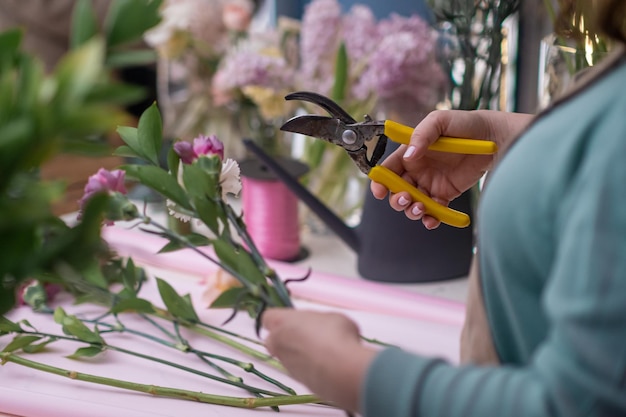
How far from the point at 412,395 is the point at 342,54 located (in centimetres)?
67

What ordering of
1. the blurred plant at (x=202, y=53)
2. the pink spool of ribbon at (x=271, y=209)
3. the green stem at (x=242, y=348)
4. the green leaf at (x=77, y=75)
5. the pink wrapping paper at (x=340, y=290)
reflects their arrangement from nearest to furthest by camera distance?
the green leaf at (x=77, y=75) → the green stem at (x=242, y=348) → the pink wrapping paper at (x=340, y=290) → the pink spool of ribbon at (x=271, y=209) → the blurred plant at (x=202, y=53)

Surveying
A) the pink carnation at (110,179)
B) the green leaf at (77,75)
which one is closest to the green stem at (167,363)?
the pink carnation at (110,179)

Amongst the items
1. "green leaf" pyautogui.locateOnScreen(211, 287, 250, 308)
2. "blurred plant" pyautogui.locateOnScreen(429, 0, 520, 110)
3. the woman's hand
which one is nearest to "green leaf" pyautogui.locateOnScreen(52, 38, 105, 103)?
the woman's hand

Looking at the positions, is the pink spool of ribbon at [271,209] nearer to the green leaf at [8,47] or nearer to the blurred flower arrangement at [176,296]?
the blurred flower arrangement at [176,296]

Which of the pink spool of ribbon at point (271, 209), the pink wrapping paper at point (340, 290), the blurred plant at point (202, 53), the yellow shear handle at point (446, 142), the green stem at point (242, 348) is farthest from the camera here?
the blurred plant at point (202, 53)

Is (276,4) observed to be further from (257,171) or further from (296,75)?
(257,171)

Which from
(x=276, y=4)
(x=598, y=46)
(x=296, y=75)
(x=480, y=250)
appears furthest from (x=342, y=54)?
(x=480, y=250)

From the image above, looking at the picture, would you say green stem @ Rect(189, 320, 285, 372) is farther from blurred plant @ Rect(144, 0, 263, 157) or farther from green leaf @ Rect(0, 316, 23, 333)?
blurred plant @ Rect(144, 0, 263, 157)

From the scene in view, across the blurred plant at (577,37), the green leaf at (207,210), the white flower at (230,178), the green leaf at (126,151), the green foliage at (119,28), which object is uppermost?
the blurred plant at (577,37)

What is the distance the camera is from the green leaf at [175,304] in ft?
1.95

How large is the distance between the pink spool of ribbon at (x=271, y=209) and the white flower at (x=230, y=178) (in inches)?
11.2

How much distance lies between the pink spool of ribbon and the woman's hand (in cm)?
46

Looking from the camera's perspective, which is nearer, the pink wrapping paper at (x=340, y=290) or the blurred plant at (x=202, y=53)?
the pink wrapping paper at (x=340, y=290)

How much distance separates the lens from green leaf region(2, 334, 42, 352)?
22.1 inches
